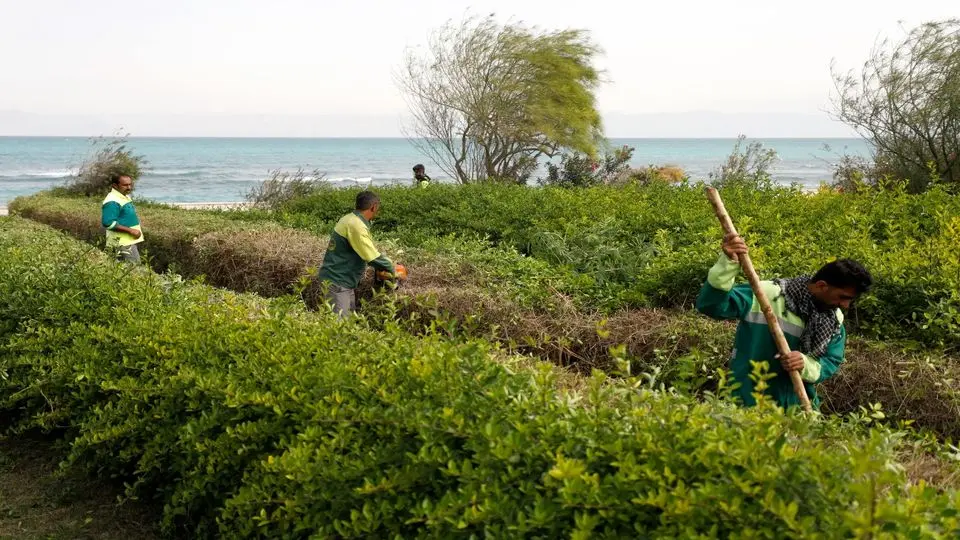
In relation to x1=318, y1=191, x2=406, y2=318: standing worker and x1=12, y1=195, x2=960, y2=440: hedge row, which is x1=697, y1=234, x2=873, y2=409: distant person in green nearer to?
x1=12, y1=195, x2=960, y2=440: hedge row

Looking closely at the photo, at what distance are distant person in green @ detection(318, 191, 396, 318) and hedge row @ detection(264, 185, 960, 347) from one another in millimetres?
1809

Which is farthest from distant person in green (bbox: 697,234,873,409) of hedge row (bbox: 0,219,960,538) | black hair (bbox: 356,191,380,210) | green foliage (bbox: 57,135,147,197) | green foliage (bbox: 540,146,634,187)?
green foliage (bbox: 57,135,147,197)

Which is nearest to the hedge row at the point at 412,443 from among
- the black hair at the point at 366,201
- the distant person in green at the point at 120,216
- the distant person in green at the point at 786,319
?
the distant person in green at the point at 786,319

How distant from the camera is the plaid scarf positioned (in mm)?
4070

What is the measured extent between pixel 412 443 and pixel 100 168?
24.0m

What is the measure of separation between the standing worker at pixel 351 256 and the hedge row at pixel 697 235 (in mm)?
1765

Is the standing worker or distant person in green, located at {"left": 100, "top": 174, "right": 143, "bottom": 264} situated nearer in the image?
the standing worker

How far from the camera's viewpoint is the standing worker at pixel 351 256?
721 cm

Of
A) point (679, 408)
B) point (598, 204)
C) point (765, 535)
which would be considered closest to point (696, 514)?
point (765, 535)

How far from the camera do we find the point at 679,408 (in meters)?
2.60

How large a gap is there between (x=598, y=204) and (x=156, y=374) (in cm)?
758

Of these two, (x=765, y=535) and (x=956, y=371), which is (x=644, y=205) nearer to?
(x=956, y=371)

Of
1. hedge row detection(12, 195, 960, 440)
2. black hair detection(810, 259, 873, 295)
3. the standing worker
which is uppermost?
black hair detection(810, 259, 873, 295)

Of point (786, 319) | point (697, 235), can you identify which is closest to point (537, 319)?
point (697, 235)
